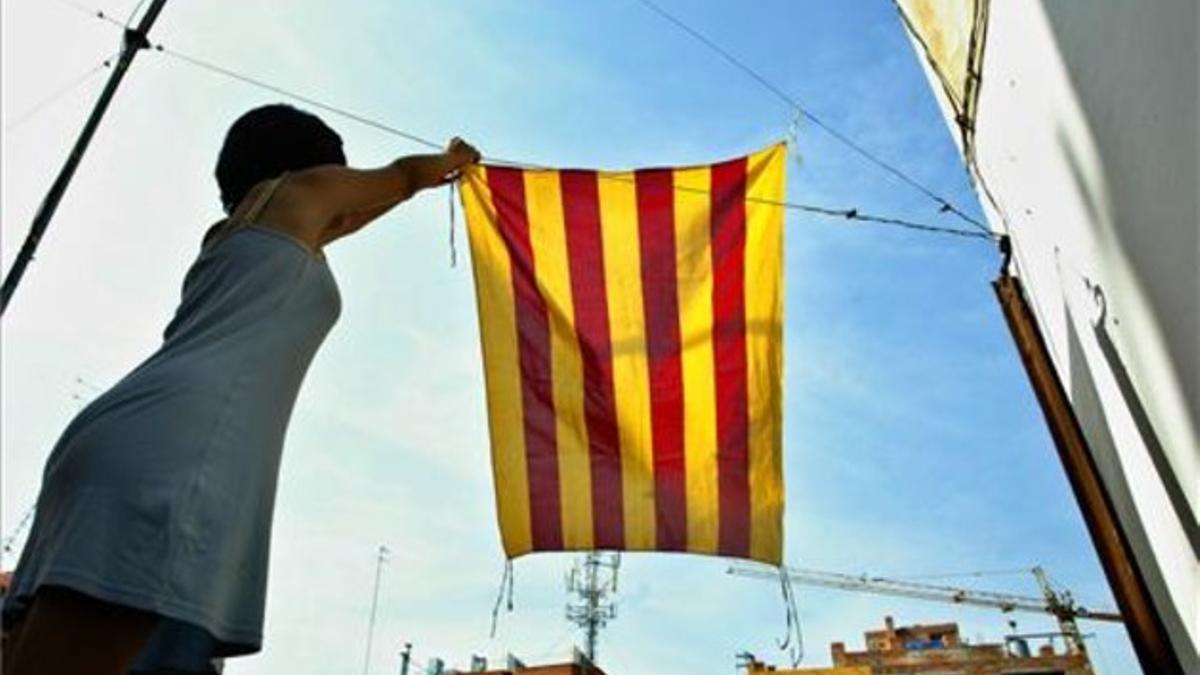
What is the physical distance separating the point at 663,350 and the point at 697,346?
0.14 m

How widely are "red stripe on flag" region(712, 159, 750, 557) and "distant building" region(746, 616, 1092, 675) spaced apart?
39892mm

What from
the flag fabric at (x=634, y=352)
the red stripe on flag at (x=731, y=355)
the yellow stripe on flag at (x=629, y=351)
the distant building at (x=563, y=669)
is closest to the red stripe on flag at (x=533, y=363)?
the flag fabric at (x=634, y=352)

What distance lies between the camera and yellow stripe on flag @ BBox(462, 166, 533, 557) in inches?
138

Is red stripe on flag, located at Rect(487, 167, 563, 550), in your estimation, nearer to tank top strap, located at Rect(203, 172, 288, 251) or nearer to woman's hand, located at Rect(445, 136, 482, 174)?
woman's hand, located at Rect(445, 136, 482, 174)

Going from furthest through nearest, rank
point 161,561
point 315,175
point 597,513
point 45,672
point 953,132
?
point 953,132, point 597,513, point 315,175, point 161,561, point 45,672

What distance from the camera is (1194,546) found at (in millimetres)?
2238

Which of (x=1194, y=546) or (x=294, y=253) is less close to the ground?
(x=294, y=253)

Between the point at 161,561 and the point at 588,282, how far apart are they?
287 cm

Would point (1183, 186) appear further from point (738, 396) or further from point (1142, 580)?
point (738, 396)

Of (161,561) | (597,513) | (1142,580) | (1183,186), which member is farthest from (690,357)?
(161,561)

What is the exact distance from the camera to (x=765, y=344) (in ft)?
12.1

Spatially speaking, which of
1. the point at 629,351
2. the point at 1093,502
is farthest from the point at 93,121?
the point at 1093,502

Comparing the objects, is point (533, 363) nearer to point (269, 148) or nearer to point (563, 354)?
point (563, 354)

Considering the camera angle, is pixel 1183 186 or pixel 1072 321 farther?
pixel 1072 321
